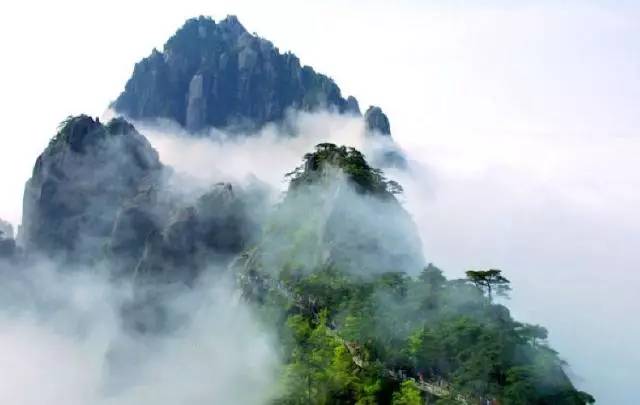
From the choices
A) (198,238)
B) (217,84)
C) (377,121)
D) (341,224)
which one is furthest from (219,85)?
(341,224)

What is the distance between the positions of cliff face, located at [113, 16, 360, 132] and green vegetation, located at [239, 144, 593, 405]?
123m

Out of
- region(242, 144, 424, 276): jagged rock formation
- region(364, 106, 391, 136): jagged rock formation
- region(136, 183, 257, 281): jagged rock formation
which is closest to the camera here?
Result: region(242, 144, 424, 276): jagged rock formation

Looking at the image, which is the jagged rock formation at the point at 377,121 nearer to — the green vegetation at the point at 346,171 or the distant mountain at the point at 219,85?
the distant mountain at the point at 219,85

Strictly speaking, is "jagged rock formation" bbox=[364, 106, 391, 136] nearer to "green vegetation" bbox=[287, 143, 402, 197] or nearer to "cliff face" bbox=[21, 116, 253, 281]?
"cliff face" bbox=[21, 116, 253, 281]

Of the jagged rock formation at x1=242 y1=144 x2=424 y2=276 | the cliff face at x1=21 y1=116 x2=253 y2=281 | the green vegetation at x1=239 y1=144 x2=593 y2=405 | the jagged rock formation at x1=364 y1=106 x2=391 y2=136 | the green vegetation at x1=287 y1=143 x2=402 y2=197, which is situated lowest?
the green vegetation at x1=239 y1=144 x2=593 y2=405

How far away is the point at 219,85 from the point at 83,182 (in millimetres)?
69491

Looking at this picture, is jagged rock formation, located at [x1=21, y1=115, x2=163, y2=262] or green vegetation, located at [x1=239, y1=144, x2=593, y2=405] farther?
jagged rock formation, located at [x1=21, y1=115, x2=163, y2=262]

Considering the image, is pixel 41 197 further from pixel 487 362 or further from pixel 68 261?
pixel 487 362

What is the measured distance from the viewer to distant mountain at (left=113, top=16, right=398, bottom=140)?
7116 inches

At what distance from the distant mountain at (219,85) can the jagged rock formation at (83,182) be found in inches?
2338

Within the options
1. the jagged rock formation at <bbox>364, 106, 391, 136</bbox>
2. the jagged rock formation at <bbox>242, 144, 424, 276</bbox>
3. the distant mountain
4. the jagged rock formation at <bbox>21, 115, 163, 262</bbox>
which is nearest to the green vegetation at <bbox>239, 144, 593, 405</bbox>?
the jagged rock formation at <bbox>242, 144, 424, 276</bbox>

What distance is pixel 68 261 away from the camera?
122375mm

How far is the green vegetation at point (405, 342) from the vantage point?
40812 mm

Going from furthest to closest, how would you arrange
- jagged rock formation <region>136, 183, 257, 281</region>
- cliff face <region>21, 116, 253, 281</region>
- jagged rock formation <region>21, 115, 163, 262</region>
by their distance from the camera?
jagged rock formation <region>21, 115, 163, 262</region> < cliff face <region>21, 116, 253, 281</region> < jagged rock formation <region>136, 183, 257, 281</region>
